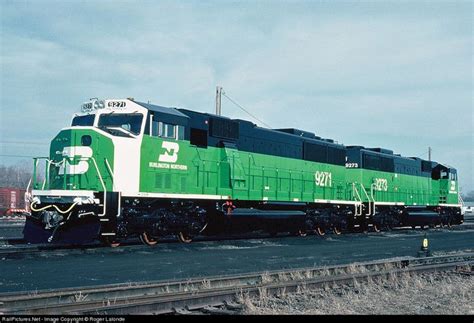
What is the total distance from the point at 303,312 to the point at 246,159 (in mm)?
13170

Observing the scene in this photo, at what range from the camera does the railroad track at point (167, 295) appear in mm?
7391

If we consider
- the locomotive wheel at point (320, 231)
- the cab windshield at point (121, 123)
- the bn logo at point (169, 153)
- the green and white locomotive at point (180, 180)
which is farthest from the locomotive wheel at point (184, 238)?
the locomotive wheel at point (320, 231)

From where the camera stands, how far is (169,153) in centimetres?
1723

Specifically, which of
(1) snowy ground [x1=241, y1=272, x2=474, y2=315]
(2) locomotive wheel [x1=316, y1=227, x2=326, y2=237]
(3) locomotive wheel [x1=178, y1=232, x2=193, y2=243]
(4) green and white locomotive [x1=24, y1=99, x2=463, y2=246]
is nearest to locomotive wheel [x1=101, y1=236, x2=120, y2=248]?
(4) green and white locomotive [x1=24, y1=99, x2=463, y2=246]

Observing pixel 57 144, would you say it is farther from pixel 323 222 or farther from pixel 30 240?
pixel 323 222

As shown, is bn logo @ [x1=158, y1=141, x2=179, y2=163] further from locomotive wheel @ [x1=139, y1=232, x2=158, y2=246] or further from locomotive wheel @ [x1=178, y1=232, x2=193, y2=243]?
locomotive wheel @ [x1=178, y1=232, x2=193, y2=243]

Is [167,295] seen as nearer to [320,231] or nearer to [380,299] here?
[380,299]

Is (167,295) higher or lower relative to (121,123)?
lower

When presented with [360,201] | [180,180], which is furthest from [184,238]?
[360,201]

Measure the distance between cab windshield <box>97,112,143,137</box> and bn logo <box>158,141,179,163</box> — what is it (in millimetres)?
1052

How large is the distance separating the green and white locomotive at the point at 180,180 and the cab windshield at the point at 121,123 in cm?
3

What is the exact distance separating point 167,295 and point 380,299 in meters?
3.47

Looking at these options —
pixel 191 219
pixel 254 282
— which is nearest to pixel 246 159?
pixel 191 219

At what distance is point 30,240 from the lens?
49.7ft
